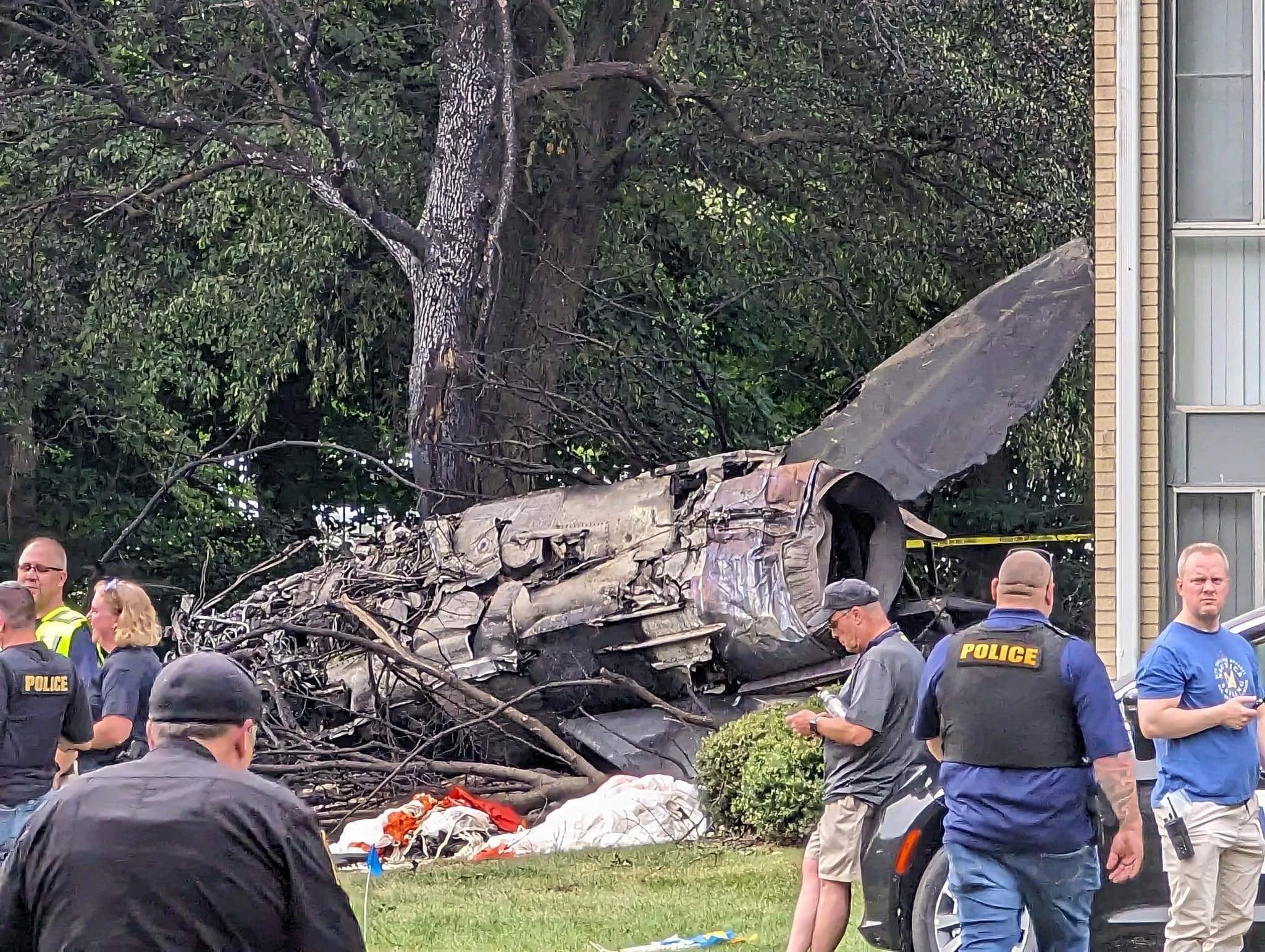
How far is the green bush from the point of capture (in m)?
10.7

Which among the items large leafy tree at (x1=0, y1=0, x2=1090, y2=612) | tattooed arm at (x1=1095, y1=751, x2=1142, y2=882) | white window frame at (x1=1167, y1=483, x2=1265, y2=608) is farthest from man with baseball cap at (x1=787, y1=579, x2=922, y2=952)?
large leafy tree at (x1=0, y1=0, x2=1090, y2=612)

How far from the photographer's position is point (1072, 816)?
5.38 metres

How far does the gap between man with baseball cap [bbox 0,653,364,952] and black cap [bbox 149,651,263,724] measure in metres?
0.09

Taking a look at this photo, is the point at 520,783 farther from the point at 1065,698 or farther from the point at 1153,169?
the point at 1065,698

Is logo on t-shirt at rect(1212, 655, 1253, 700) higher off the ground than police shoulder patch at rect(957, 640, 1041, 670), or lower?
lower

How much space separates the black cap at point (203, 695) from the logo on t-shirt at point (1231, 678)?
3.92 metres

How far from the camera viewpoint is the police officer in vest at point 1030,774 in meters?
5.34

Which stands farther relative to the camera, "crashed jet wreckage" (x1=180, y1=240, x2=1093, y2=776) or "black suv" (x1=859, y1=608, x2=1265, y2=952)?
"crashed jet wreckage" (x1=180, y1=240, x2=1093, y2=776)

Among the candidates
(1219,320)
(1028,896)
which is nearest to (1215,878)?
(1028,896)

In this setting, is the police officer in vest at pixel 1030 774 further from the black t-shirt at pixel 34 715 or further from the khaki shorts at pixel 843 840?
the black t-shirt at pixel 34 715

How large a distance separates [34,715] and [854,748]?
9.60 ft

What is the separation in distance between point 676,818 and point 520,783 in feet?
5.59

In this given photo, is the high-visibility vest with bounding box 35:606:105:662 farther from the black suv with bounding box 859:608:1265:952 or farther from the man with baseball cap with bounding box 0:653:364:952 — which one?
the man with baseball cap with bounding box 0:653:364:952

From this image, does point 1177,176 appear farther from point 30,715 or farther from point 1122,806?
point 30,715
